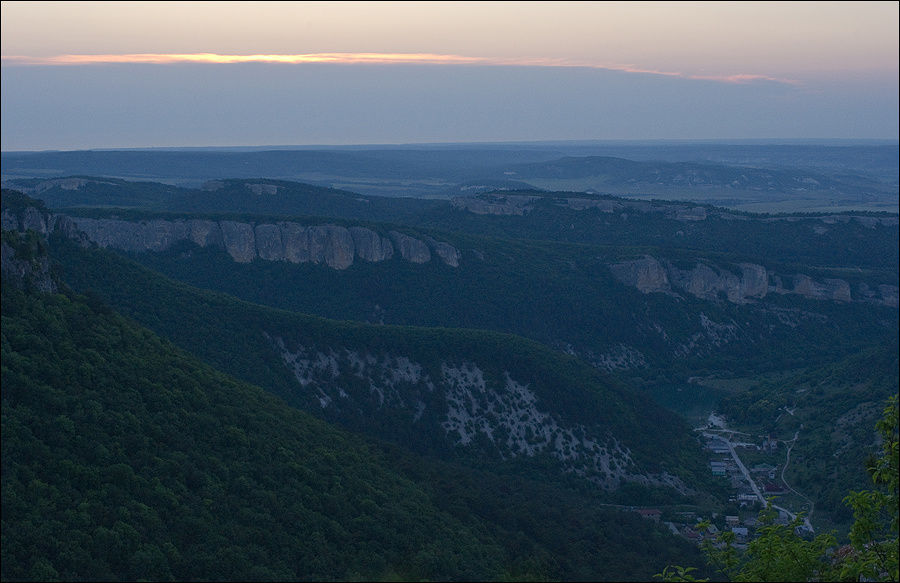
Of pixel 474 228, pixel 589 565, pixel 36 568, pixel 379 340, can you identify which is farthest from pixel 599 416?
pixel 474 228

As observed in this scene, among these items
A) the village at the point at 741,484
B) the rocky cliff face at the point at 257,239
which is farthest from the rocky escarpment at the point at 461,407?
the rocky cliff face at the point at 257,239

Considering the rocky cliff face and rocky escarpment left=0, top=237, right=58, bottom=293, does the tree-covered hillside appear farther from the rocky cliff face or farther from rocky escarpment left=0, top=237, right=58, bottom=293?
the rocky cliff face

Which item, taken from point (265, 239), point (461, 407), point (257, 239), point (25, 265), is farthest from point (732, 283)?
point (25, 265)

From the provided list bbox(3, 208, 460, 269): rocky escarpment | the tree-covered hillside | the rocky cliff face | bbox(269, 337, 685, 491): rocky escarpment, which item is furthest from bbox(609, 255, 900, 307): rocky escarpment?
the tree-covered hillside

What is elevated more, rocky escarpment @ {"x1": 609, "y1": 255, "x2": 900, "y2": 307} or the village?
rocky escarpment @ {"x1": 609, "y1": 255, "x2": 900, "y2": 307}

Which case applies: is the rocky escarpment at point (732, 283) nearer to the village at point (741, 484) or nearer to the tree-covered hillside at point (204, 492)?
the village at point (741, 484)

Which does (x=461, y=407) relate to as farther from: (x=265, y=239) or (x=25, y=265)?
(x=265, y=239)
